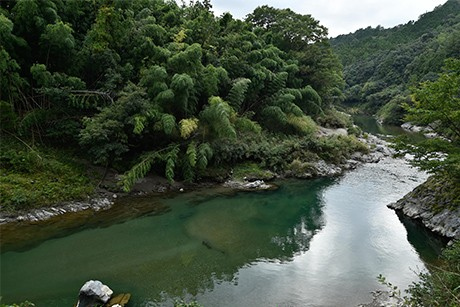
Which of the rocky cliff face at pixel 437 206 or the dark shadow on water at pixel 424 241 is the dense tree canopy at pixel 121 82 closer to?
the rocky cliff face at pixel 437 206

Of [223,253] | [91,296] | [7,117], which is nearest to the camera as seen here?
[91,296]

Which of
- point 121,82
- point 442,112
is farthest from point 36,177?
point 442,112

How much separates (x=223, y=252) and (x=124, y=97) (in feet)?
22.8

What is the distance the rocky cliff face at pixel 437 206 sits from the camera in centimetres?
953

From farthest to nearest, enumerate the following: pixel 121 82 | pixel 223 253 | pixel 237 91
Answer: pixel 237 91, pixel 121 82, pixel 223 253

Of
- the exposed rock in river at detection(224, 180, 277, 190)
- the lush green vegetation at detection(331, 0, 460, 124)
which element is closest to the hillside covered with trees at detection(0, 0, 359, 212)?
the exposed rock in river at detection(224, 180, 277, 190)

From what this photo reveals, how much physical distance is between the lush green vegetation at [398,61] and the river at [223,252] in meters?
25.8

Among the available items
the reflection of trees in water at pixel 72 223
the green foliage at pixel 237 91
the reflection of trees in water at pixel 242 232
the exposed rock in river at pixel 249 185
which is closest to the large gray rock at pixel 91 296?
the reflection of trees in water at pixel 242 232

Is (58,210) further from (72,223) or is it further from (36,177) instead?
(36,177)

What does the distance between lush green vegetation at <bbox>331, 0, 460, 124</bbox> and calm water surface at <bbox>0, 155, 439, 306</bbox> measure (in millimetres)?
25903

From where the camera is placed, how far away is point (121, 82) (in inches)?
516

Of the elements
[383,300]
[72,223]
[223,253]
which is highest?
[72,223]

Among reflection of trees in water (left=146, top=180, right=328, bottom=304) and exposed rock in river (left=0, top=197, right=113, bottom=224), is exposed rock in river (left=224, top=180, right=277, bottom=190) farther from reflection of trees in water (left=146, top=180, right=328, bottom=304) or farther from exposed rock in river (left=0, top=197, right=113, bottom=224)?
exposed rock in river (left=0, top=197, right=113, bottom=224)

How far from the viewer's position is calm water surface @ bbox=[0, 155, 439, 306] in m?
6.86
